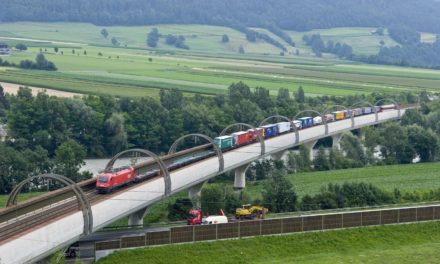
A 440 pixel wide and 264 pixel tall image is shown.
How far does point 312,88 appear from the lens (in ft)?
499

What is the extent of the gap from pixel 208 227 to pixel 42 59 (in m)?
109

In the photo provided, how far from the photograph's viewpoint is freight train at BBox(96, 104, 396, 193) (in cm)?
5278

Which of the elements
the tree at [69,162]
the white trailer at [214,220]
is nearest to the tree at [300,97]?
the tree at [69,162]

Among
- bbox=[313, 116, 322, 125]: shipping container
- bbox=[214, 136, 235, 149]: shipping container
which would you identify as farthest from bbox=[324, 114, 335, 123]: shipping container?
bbox=[214, 136, 235, 149]: shipping container

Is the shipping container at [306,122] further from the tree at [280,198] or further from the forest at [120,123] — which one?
the tree at [280,198]

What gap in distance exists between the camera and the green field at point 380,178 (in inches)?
2852

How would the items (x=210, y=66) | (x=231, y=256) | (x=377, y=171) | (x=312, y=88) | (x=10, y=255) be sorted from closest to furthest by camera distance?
(x=10, y=255) → (x=231, y=256) → (x=377, y=171) → (x=312, y=88) → (x=210, y=66)

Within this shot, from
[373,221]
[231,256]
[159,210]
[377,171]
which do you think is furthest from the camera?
[377,171]

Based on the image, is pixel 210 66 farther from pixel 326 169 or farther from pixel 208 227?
pixel 208 227

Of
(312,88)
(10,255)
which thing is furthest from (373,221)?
(312,88)

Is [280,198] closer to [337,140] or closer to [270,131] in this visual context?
[270,131]

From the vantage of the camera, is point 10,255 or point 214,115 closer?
point 10,255

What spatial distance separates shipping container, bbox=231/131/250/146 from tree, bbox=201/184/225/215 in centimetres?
1411

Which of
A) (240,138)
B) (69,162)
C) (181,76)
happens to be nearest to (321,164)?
(240,138)
